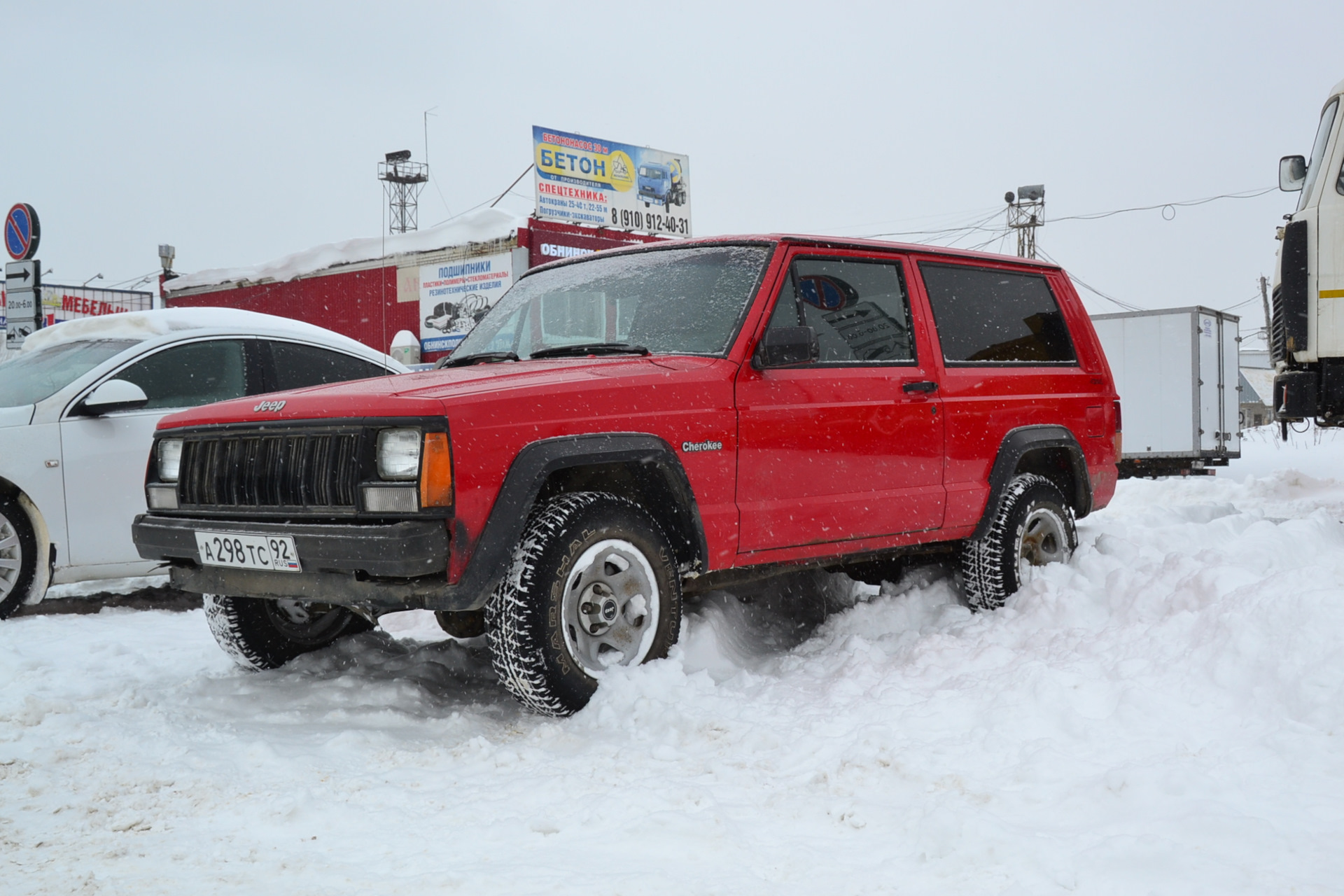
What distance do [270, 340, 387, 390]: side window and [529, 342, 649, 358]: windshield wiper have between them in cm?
234

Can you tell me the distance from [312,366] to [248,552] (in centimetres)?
309

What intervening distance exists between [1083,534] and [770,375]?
3.01 metres

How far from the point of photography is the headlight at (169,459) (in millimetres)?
4246

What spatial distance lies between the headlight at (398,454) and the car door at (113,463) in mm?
2677

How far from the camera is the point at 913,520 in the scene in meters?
4.96

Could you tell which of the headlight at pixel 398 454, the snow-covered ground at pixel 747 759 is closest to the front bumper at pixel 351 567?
the headlight at pixel 398 454

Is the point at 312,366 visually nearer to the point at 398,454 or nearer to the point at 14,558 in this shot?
the point at 14,558

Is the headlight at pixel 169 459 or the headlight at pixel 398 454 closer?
the headlight at pixel 398 454

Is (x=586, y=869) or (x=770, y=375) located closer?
(x=586, y=869)

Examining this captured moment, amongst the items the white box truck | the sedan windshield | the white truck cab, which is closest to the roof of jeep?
the sedan windshield

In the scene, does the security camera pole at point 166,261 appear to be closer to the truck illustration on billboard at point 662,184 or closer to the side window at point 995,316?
the truck illustration on billboard at point 662,184

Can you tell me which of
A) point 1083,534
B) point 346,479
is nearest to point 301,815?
point 346,479

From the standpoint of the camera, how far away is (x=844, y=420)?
4.61 metres

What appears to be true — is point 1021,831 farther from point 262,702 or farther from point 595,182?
point 595,182
